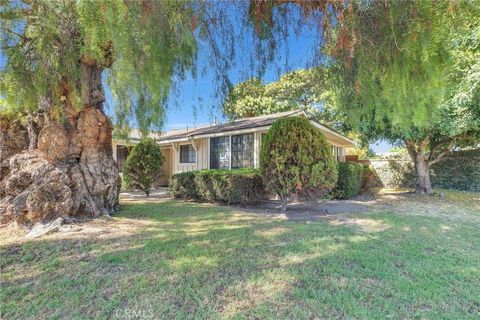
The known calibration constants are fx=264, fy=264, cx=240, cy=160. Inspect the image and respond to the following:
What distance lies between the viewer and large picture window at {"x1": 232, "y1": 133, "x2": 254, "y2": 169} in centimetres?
1224

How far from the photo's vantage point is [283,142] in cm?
762

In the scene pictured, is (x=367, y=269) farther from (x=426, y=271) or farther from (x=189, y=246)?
(x=189, y=246)

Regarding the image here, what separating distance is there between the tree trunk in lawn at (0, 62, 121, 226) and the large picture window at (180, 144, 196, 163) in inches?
301

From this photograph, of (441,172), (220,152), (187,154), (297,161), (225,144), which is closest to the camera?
(297,161)

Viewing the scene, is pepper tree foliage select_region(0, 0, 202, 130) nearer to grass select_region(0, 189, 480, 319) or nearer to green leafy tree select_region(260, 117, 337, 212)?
grass select_region(0, 189, 480, 319)

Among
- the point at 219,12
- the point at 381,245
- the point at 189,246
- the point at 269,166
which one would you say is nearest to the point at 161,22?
the point at 219,12

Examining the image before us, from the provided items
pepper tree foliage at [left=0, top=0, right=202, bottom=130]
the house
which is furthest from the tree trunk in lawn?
the house

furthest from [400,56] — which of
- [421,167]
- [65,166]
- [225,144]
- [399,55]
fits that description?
[421,167]

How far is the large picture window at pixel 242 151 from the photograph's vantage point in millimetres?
12242

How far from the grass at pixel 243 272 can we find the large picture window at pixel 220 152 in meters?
7.17

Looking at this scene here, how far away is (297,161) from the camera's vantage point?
24.6 ft

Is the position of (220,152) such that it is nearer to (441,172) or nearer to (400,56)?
(400,56)

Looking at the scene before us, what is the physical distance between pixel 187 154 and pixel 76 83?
1029 cm

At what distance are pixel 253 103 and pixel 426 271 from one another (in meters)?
20.8
